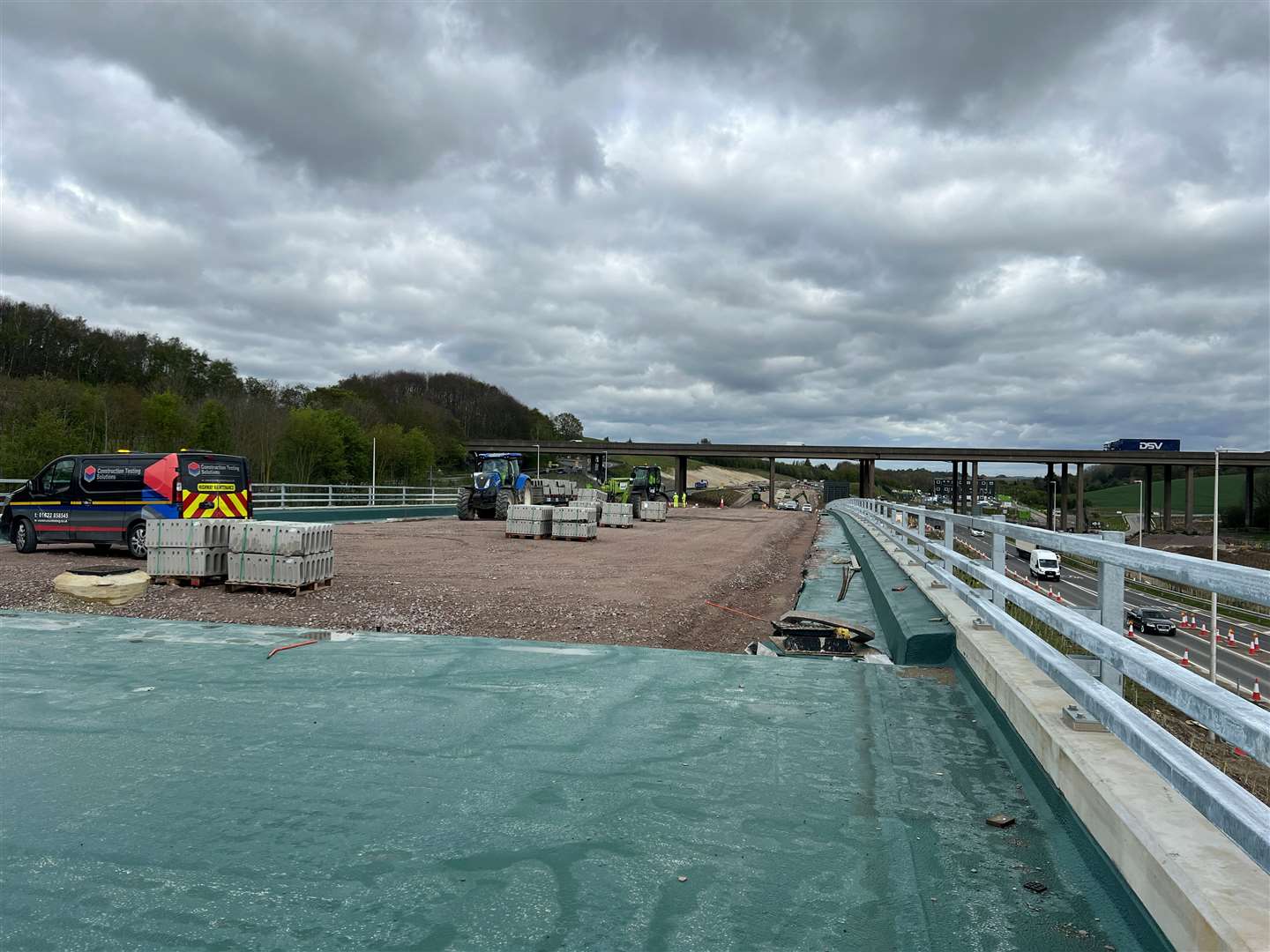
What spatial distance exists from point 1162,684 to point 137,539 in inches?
676

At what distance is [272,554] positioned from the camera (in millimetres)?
12156

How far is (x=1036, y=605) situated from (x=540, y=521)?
22.1m

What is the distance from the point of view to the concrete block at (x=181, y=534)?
40.5ft

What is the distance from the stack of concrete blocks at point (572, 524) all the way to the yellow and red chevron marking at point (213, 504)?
35.3 feet

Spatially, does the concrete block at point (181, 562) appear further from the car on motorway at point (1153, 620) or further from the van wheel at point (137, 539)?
the car on motorway at point (1153, 620)

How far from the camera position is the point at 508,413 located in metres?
163

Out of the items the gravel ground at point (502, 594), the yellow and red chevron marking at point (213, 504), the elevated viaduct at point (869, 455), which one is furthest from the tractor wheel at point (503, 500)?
the elevated viaduct at point (869, 455)

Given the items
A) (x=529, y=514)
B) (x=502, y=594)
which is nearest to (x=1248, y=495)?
(x=529, y=514)

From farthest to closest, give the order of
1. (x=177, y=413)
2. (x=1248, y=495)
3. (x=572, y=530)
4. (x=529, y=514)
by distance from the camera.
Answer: (x=1248, y=495)
(x=177, y=413)
(x=572, y=530)
(x=529, y=514)

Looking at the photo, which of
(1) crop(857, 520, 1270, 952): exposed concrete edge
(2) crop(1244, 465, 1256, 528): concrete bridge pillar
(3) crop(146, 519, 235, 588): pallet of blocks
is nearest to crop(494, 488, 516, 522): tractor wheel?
(3) crop(146, 519, 235, 588): pallet of blocks

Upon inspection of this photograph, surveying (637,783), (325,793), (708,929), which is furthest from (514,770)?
(708,929)

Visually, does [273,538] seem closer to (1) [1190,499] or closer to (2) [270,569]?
(2) [270,569]

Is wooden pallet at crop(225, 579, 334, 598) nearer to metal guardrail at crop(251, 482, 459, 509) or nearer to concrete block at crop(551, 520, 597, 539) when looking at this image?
concrete block at crop(551, 520, 597, 539)

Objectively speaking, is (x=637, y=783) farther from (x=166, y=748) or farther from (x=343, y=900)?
(x=166, y=748)
